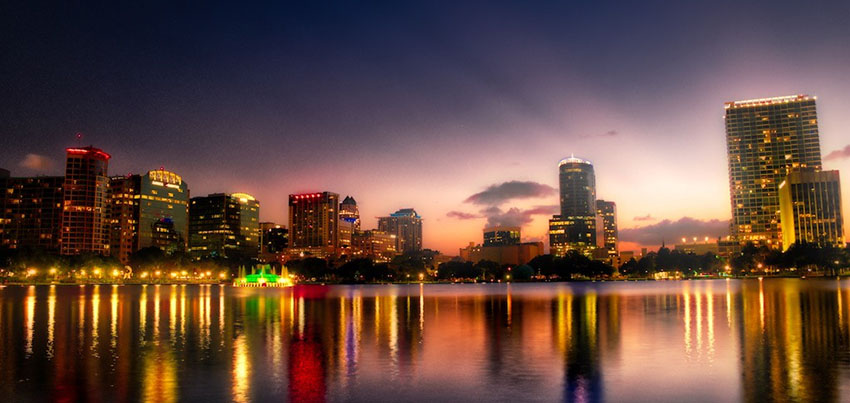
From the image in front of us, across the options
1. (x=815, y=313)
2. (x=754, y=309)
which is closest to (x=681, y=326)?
(x=815, y=313)

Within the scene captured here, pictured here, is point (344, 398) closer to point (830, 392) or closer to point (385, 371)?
point (385, 371)

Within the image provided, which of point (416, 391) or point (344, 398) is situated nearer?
point (344, 398)

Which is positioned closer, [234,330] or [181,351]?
[181,351]

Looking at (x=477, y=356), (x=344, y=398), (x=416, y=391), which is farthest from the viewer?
(x=477, y=356)

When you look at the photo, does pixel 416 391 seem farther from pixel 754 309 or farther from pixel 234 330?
pixel 754 309

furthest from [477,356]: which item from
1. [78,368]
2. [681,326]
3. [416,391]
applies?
[681,326]

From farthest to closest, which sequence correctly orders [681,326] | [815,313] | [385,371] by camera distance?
[815,313], [681,326], [385,371]

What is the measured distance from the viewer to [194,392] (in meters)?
22.3

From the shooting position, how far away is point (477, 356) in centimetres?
3145

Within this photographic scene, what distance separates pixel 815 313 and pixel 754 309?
7.61 meters

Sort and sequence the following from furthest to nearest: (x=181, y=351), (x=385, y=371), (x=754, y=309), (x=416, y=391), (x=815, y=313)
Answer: (x=754, y=309) → (x=815, y=313) → (x=181, y=351) → (x=385, y=371) → (x=416, y=391)

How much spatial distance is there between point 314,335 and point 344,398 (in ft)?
69.3

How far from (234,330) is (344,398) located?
27017 millimetres

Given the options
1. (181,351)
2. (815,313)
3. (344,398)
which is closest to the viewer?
(344,398)
